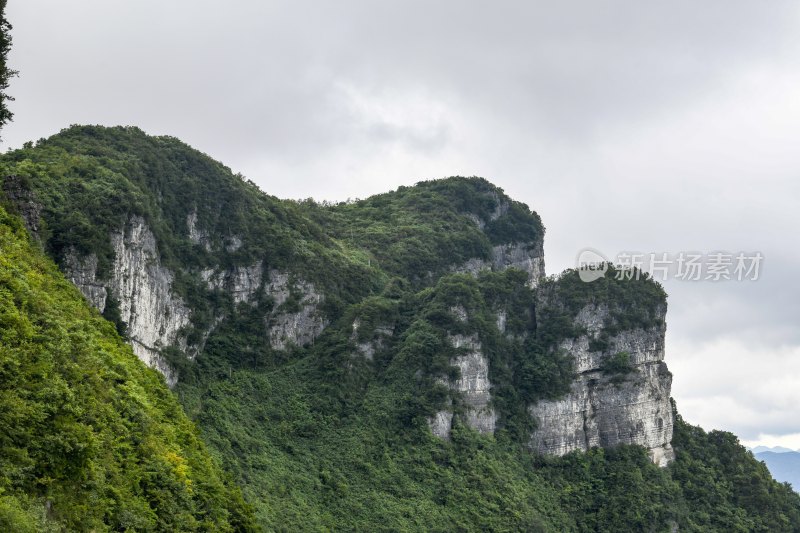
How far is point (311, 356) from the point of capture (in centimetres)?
5288

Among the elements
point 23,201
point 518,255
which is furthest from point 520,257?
point 23,201

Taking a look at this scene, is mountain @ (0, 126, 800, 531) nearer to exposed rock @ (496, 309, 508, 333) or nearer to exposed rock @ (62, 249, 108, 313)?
exposed rock @ (496, 309, 508, 333)

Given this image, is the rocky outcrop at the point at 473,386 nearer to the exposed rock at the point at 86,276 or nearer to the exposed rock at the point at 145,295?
the exposed rock at the point at 145,295

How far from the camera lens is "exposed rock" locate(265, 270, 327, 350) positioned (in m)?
52.8

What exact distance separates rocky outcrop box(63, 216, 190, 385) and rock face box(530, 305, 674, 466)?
25.6 metres

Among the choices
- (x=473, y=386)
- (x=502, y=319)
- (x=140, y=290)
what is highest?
(x=502, y=319)

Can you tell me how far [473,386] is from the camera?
52.6 m

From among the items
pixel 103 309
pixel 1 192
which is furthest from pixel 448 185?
pixel 1 192

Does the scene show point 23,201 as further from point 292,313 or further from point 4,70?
point 292,313

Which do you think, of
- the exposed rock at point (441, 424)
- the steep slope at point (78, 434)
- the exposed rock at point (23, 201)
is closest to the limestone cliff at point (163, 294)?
the exposed rock at point (23, 201)

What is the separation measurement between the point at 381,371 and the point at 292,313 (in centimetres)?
731

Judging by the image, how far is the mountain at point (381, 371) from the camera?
43.2 meters

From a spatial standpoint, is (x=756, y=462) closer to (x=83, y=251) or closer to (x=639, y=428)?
(x=639, y=428)

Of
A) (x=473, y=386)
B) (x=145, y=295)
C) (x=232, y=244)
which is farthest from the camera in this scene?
(x=232, y=244)
